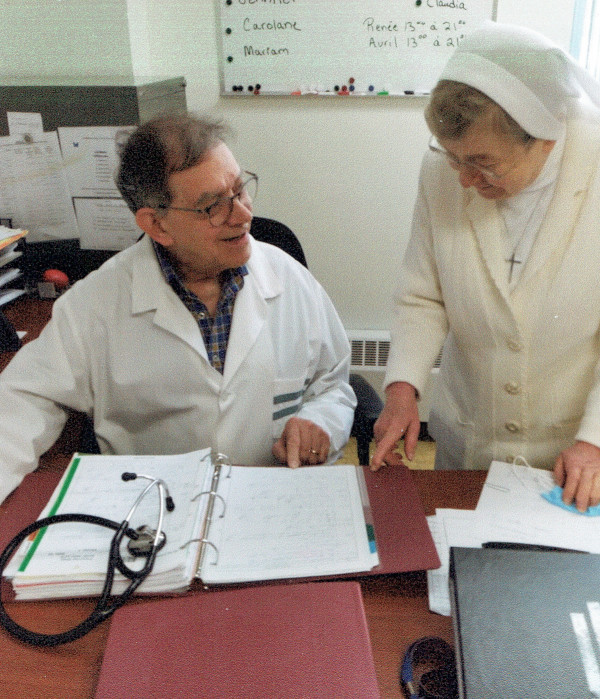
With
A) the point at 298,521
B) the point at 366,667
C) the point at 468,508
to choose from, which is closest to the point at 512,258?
the point at 468,508

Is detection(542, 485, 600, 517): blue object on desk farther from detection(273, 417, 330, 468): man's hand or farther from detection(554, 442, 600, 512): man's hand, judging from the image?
detection(273, 417, 330, 468): man's hand

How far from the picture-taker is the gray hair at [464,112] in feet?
3.04

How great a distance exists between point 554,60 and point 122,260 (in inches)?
35.6

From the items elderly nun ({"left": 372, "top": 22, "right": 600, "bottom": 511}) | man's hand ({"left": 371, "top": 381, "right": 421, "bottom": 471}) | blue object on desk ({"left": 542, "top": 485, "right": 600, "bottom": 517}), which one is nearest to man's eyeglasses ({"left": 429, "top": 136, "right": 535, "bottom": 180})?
elderly nun ({"left": 372, "top": 22, "right": 600, "bottom": 511})

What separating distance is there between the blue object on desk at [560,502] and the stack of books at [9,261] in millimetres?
1554

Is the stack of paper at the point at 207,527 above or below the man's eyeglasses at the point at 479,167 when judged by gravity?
below

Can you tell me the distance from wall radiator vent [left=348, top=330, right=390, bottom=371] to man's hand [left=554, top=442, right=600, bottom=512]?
5.35 ft

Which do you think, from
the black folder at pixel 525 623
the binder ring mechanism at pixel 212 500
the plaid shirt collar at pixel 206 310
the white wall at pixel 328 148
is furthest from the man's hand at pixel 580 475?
the white wall at pixel 328 148

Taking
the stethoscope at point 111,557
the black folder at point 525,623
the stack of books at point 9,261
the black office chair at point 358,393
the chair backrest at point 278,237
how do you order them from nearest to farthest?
the black folder at point 525,623 < the stethoscope at point 111,557 < the black office chair at point 358,393 < the chair backrest at point 278,237 < the stack of books at point 9,261

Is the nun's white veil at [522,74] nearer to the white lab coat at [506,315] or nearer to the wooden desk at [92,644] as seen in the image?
the white lab coat at [506,315]

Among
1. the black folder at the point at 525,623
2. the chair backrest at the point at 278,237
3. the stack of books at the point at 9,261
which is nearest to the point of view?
the black folder at the point at 525,623

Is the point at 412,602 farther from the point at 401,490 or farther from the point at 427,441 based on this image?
the point at 427,441

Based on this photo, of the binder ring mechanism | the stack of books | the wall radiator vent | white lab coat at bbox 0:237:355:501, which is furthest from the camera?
the wall radiator vent

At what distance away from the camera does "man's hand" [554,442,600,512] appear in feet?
3.13
